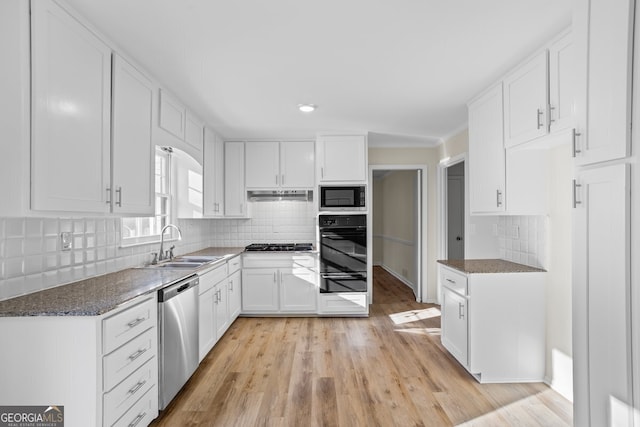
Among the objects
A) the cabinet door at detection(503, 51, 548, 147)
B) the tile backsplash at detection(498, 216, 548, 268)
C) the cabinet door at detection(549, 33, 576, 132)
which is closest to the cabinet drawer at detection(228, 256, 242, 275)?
the tile backsplash at detection(498, 216, 548, 268)

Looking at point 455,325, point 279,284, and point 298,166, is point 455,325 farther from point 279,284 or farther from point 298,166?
point 298,166

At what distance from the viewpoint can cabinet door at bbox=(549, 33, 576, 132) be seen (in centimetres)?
204

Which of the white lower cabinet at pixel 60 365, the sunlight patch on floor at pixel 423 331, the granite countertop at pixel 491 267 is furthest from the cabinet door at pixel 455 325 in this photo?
the white lower cabinet at pixel 60 365

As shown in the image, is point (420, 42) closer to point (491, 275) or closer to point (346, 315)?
point (491, 275)

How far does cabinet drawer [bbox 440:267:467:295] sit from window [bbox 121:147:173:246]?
277 cm

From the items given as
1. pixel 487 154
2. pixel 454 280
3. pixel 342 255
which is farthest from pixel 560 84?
pixel 342 255

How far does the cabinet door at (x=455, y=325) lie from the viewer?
2.88 metres

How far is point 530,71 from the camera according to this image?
2365mm

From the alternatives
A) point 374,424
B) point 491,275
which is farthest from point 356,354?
point 491,275

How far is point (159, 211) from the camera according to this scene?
3.61 meters

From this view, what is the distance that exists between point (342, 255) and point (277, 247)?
92 centimetres

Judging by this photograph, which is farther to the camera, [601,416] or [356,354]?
[356,354]

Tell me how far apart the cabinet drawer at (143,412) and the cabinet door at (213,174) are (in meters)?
2.22

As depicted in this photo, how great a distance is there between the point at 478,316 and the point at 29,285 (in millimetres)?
3047
